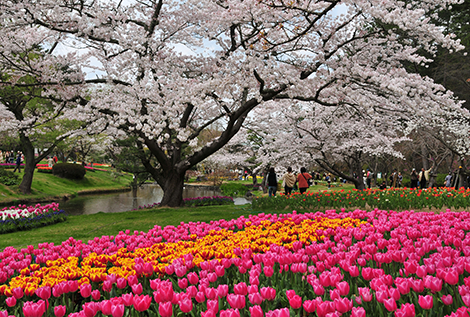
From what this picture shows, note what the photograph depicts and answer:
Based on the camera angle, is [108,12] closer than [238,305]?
No

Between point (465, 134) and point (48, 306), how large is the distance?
21528 millimetres

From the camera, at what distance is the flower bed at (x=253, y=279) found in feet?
6.66

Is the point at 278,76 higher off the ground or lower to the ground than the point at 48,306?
higher

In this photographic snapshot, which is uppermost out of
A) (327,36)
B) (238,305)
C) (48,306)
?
(327,36)

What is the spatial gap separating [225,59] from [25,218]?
26.9 ft

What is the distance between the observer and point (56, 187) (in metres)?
27.9

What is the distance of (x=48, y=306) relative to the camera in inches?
97.5

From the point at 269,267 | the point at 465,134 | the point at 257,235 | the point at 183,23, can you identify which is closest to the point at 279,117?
the point at 183,23

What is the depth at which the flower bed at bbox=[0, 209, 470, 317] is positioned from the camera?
2.03 metres

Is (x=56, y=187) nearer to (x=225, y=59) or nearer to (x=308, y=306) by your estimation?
(x=225, y=59)

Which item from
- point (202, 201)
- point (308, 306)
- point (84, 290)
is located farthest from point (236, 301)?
point (202, 201)

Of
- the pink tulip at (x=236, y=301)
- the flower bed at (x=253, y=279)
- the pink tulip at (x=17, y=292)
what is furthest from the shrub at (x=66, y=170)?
the pink tulip at (x=236, y=301)

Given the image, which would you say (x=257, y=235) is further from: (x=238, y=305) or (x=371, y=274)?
(x=238, y=305)

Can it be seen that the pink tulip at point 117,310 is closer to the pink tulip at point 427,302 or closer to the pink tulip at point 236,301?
the pink tulip at point 236,301
